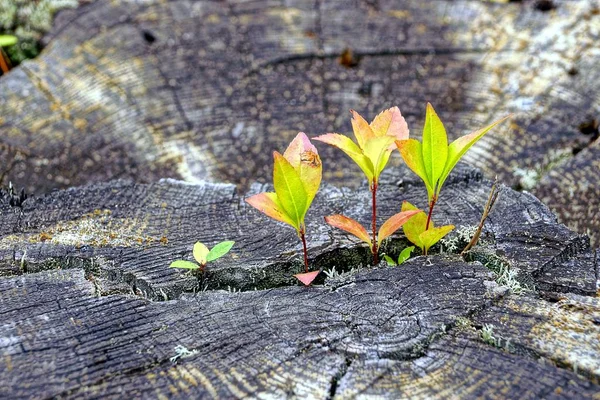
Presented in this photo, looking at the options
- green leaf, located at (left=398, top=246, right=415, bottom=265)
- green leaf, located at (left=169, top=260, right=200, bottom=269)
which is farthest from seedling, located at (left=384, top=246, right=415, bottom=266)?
green leaf, located at (left=169, top=260, right=200, bottom=269)

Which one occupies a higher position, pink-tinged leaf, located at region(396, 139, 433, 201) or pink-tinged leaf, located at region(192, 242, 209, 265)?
pink-tinged leaf, located at region(396, 139, 433, 201)

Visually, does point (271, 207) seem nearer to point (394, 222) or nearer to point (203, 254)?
point (203, 254)

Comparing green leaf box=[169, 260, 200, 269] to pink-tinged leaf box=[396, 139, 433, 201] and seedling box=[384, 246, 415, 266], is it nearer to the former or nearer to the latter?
seedling box=[384, 246, 415, 266]

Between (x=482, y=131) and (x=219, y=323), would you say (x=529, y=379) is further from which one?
(x=219, y=323)

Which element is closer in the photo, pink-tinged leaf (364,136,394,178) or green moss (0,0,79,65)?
pink-tinged leaf (364,136,394,178)

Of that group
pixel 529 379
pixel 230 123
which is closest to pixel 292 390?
pixel 529 379

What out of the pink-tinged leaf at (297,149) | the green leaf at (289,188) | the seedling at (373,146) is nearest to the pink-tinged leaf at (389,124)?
the seedling at (373,146)

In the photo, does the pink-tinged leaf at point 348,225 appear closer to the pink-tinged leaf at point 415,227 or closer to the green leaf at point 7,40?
the pink-tinged leaf at point 415,227

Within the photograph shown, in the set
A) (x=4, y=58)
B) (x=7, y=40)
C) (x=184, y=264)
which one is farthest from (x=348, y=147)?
(x=4, y=58)
